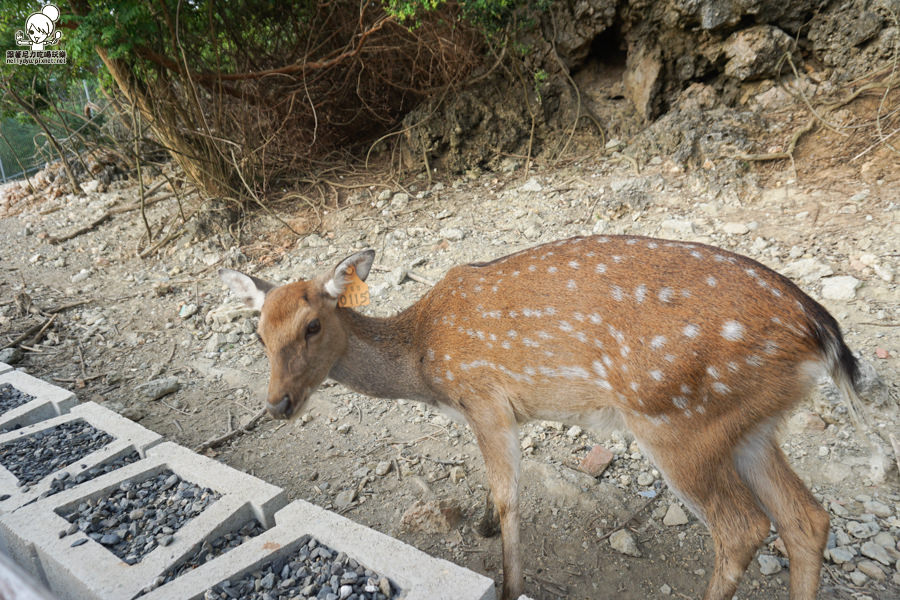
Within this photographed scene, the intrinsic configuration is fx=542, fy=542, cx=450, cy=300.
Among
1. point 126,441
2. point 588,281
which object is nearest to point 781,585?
point 588,281

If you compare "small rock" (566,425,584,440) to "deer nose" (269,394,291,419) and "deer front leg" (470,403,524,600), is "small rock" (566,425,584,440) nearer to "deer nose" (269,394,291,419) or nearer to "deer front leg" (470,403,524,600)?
"deer front leg" (470,403,524,600)

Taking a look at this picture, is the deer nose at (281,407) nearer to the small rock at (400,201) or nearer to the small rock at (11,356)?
the small rock at (11,356)

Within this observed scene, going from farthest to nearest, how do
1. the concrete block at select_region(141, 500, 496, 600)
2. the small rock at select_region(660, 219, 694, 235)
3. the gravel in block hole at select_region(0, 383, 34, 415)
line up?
the small rock at select_region(660, 219, 694, 235) → the gravel in block hole at select_region(0, 383, 34, 415) → the concrete block at select_region(141, 500, 496, 600)

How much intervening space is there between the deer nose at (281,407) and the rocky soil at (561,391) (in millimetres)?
911

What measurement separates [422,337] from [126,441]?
179 cm

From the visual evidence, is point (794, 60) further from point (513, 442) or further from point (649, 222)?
point (513, 442)

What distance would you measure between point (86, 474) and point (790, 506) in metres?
3.33

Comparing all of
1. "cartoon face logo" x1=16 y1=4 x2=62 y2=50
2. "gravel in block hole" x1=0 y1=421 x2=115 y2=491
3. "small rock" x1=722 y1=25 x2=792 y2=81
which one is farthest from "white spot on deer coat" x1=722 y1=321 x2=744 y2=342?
"cartoon face logo" x1=16 y1=4 x2=62 y2=50

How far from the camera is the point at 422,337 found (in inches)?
112

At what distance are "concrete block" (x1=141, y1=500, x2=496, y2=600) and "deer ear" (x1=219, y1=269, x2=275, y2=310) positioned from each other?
113 cm

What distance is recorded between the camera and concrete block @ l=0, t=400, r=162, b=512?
2.64 m

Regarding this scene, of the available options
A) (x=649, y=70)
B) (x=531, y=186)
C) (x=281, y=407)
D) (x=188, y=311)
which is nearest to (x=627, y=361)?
(x=281, y=407)

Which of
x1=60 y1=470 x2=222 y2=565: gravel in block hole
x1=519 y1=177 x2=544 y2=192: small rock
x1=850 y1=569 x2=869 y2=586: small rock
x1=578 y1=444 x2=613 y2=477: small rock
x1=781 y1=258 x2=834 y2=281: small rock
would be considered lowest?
x1=850 y1=569 x2=869 y2=586: small rock

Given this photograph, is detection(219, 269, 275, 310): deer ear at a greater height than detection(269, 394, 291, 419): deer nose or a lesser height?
greater
